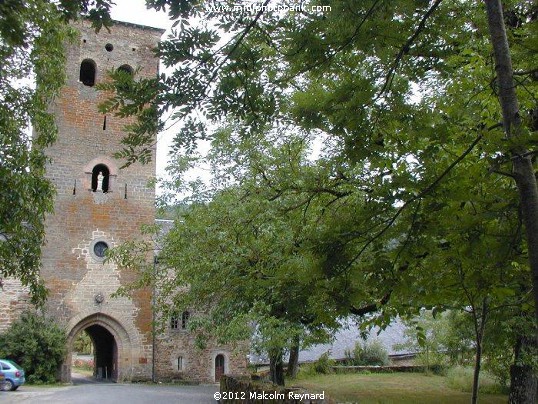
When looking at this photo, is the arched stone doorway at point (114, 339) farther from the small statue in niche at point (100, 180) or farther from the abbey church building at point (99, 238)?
the small statue in niche at point (100, 180)

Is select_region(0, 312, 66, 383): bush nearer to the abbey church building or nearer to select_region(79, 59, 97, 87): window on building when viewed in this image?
the abbey church building

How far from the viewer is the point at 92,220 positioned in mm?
25750

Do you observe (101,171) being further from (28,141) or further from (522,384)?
(522,384)

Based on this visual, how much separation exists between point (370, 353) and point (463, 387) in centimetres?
Answer: 1034

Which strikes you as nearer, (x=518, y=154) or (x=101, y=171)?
(x=518, y=154)

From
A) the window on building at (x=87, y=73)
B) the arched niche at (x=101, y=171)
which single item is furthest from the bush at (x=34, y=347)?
the window on building at (x=87, y=73)

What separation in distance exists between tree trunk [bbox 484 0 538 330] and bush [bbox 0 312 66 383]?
22.5 meters

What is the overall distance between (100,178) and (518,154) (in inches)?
1008

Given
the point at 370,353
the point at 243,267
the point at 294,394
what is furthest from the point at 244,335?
the point at 370,353

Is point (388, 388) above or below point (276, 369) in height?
below

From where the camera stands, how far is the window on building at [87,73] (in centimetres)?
2852

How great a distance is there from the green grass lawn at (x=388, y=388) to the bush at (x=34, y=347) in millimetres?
10043

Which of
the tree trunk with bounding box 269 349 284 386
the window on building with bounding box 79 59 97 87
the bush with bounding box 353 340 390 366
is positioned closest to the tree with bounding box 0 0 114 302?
the tree trunk with bounding box 269 349 284 386

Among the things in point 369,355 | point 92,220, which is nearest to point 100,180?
point 92,220
